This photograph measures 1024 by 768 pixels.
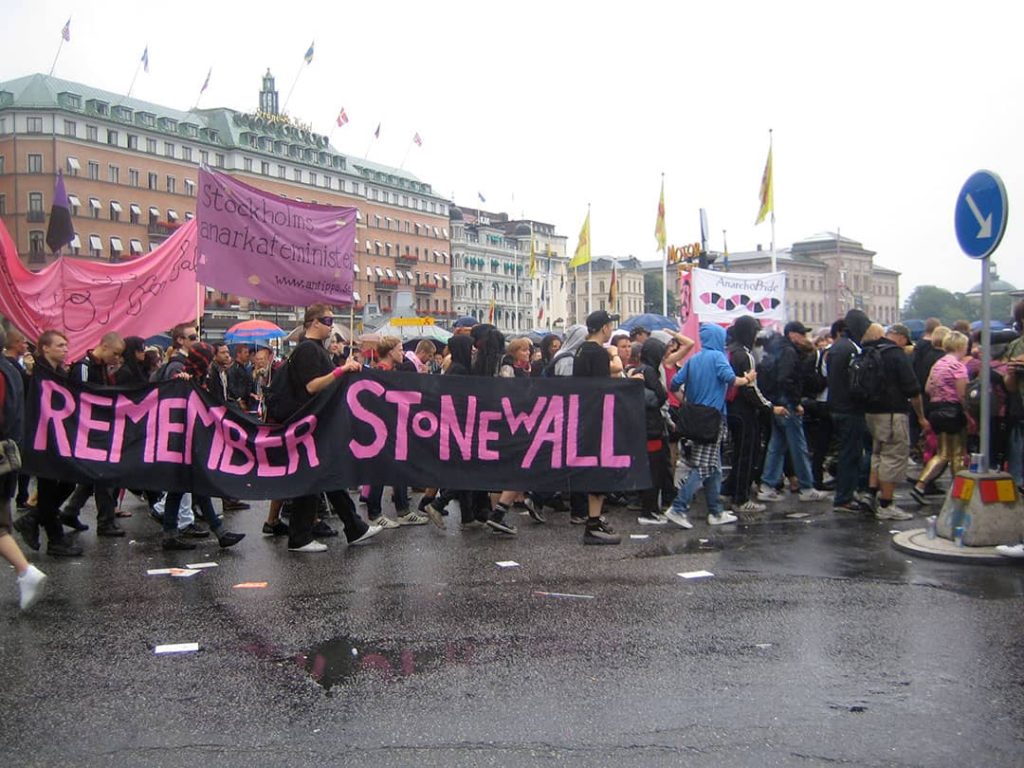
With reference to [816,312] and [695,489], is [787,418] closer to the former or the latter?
[695,489]

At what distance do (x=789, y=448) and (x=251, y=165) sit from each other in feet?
297

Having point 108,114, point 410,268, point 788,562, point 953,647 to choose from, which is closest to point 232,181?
point 788,562

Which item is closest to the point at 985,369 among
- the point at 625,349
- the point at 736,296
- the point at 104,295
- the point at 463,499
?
the point at 625,349

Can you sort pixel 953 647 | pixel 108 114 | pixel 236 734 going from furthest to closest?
pixel 108 114, pixel 953 647, pixel 236 734

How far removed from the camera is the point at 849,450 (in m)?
9.73

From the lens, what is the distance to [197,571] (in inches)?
292

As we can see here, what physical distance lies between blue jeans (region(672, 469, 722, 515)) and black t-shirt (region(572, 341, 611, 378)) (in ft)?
4.81

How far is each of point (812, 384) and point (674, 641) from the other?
19.5 feet

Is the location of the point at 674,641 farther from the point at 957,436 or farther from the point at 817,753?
the point at 957,436

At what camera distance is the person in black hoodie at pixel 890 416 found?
9.34 metres

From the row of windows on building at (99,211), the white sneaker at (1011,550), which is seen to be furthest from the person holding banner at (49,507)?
the row of windows on building at (99,211)

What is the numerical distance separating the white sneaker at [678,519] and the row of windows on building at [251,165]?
58.2 m

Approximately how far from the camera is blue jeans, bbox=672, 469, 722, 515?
9289 millimetres

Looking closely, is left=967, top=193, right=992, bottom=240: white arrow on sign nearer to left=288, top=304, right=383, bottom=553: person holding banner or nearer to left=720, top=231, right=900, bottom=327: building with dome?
left=288, top=304, right=383, bottom=553: person holding banner
